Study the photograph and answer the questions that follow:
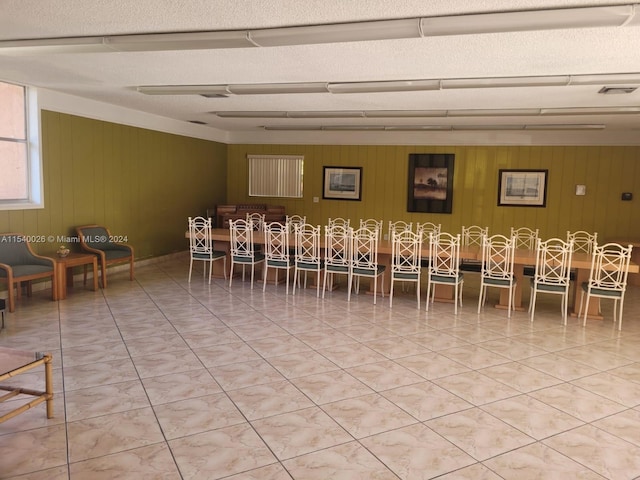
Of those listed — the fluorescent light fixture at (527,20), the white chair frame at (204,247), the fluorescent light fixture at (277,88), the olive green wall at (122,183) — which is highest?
the fluorescent light fixture at (277,88)

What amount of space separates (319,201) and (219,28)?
737 centimetres

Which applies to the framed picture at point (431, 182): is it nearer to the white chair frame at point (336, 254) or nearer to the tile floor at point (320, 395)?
the white chair frame at point (336, 254)

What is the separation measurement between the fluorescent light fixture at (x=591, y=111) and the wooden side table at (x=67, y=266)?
22.9ft

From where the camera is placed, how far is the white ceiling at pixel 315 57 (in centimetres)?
347

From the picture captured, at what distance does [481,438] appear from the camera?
3.11 metres

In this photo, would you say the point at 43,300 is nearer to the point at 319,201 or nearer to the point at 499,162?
the point at 319,201

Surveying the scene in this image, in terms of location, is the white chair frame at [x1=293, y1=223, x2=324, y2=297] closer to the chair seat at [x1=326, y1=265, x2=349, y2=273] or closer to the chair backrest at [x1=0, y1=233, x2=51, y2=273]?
the chair seat at [x1=326, y1=265, x2=349, y2=273]

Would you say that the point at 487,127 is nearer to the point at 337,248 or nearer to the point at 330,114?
the point at 330,114

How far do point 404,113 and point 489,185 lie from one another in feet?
10.8

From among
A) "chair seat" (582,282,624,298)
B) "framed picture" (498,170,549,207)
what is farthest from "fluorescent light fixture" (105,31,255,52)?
"framed picture" (498,170,549,207)

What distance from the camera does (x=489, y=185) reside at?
1015 centimetres

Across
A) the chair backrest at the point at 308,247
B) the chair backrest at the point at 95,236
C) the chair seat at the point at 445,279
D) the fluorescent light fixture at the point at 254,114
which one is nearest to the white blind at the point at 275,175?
the fluorescent light fixture at the point at 254,114

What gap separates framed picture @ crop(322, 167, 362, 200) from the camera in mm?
10898

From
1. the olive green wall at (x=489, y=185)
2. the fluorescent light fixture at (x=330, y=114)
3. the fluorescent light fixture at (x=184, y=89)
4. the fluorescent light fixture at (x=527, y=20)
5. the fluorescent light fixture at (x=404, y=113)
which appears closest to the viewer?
the fluorescent light fixture at (x=527, y=20)
